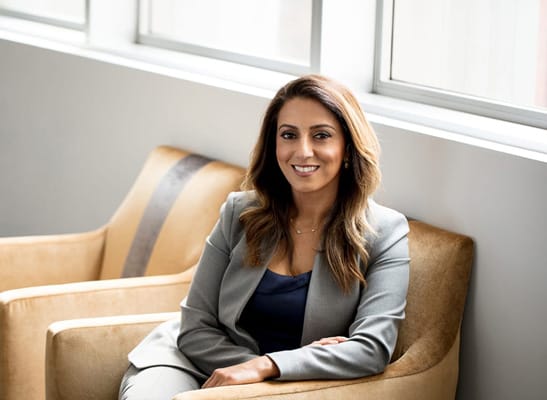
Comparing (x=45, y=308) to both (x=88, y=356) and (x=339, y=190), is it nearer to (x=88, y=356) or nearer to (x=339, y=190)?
(x=88, y=356)

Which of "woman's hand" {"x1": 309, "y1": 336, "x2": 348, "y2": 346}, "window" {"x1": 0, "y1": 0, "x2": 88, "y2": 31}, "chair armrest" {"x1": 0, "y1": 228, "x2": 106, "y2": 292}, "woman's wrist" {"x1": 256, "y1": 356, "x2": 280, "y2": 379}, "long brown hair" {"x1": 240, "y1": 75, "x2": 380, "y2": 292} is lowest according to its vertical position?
"chair armrest" {"x1": 0, "y1": 228, "x2": 106, "y2": 292}

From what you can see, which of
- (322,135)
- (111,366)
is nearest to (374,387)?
(322,135)

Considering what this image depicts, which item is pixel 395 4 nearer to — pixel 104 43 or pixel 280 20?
pixel 280 20

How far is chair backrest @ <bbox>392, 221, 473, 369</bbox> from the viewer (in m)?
2.53

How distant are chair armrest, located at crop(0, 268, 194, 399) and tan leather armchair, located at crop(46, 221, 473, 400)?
248mm

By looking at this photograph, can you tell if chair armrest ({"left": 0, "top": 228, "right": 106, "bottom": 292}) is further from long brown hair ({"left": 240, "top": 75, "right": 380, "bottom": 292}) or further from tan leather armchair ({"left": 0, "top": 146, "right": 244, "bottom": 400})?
long brown hair ({"left": 240, "top": 75, "right": 380, "bottom": 292})

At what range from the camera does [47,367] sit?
269cm

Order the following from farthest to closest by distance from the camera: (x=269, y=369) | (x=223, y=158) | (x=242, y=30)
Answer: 1. (x=242, y=30)
2. (x=223, y=158)
3. (x=269, y=369)

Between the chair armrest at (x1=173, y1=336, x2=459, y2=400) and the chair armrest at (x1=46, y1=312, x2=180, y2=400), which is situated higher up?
the chair armrest at (x1=173, y1=336, x2=459, y2=400)

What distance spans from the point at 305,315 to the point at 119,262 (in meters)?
1.11

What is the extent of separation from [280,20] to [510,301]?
1402 mm

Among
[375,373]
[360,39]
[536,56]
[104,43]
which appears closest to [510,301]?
[375,373]

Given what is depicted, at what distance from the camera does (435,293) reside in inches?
100

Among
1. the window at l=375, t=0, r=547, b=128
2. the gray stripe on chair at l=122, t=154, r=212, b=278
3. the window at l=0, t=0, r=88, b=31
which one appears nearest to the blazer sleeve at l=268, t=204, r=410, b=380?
the window at l=375, t=0, r=547, b=128
